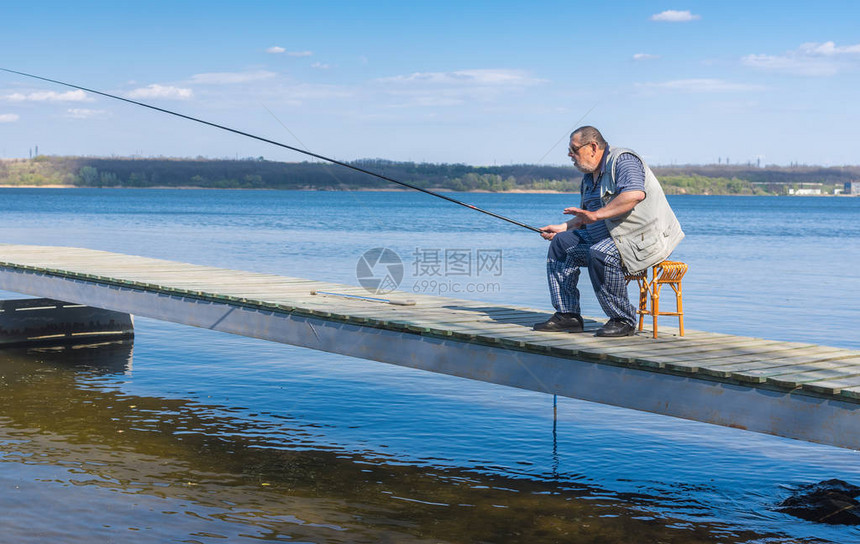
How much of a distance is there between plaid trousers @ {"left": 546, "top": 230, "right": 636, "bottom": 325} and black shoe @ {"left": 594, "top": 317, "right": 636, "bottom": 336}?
29 millimetres

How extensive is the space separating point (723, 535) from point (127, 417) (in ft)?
17.7

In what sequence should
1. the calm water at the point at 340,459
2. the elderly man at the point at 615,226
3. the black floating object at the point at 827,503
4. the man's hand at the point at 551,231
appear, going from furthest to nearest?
1. the man's hand at the point at 551,231
2. the black floating object at the point at 827,503
3. the elderly man at the point at 615,226
4. the calm water at the point at 340,459

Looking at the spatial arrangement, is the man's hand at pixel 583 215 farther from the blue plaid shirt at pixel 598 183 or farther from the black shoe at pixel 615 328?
the black shoe at pixel 615 328

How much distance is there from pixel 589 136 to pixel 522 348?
150 cm

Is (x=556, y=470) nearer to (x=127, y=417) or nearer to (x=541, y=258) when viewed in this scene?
(x=127, y=417)

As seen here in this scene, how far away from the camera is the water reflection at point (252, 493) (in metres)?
5.66

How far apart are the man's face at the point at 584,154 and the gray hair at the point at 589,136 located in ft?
0.06

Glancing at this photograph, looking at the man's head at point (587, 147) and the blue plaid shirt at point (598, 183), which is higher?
the man's head at point (587, 147)

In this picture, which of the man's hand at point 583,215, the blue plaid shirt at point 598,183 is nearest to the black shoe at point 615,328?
the blue plaid shirt at point 598,183

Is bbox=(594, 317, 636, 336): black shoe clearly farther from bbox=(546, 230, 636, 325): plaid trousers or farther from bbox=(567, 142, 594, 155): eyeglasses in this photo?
bbox=(567, 142, 594, 155): eyeglasses

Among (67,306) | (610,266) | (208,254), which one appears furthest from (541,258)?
(610,266)

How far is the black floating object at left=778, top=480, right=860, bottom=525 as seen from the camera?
606cm
